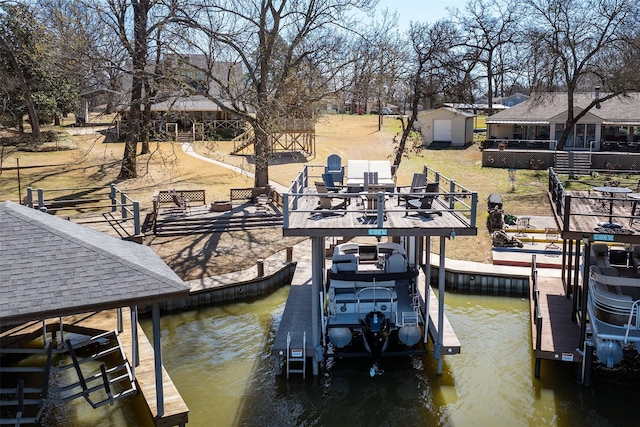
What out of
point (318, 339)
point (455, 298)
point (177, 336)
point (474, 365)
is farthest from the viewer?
point (455, 298)

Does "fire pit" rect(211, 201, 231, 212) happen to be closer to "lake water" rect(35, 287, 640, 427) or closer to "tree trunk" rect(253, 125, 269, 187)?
"tree trunk" rect(253, 125, 269, 187)

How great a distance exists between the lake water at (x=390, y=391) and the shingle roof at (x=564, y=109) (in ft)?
90.1

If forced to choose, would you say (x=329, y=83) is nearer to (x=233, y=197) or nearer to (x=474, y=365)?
(x=233, y=197)

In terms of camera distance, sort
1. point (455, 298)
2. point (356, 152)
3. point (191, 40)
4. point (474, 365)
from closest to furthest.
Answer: point (474, 365)
point (455, 298)
point (191, 40)
point (356, 152)

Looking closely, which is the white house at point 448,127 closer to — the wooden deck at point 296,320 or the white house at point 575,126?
the white house at point 575,126

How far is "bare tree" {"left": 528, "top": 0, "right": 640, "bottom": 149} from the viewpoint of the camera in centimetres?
3316

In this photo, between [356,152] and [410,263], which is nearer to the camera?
[410,263]

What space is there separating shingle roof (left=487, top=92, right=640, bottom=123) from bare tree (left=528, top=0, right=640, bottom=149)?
2.70 metres

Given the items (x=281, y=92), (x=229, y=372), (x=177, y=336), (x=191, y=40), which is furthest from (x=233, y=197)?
(x=229, y=372)

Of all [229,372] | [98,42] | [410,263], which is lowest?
[229,372]

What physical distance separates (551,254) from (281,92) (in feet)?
44.5

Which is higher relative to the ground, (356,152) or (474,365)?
(356,152)

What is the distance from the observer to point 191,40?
2556cm

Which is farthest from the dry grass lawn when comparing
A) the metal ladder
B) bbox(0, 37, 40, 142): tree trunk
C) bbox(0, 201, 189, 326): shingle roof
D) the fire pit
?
bbox(0, 201, 189, 326): shingle roof
